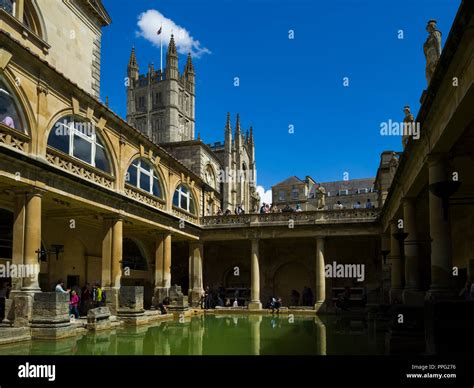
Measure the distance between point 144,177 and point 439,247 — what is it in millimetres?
16575

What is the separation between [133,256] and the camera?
1265 inches

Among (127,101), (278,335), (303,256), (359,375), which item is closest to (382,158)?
(303,256)

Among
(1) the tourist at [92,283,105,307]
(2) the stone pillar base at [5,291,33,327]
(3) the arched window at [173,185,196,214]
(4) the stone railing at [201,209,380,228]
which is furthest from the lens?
(4) the stone railing at [201,209,380,228]

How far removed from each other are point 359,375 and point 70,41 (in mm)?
21548

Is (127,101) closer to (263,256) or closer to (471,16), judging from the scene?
(263,256)

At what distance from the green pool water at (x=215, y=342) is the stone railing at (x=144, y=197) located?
6.92 metres

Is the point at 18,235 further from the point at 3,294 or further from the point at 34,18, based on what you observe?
the point at 34,18

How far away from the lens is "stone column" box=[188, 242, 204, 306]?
106 ft

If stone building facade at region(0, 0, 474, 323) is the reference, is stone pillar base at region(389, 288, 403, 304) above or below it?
below

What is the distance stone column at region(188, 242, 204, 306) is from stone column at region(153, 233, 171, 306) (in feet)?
16.8

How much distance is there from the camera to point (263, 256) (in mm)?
36469

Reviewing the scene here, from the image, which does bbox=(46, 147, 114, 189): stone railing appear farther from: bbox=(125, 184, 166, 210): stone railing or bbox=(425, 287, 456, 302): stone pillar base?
bbox=(425, 287, 456, 302): stone pillar base

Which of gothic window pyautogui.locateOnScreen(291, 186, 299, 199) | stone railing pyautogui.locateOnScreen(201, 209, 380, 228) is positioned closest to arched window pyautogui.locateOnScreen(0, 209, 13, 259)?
stone railing pyautogui.locateOnScreen(201, 209, 380, 228)

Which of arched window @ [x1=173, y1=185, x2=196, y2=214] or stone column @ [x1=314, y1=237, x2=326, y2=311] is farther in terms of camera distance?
arched window @ [x1=173, y1=185, x2=196, y2=214]
